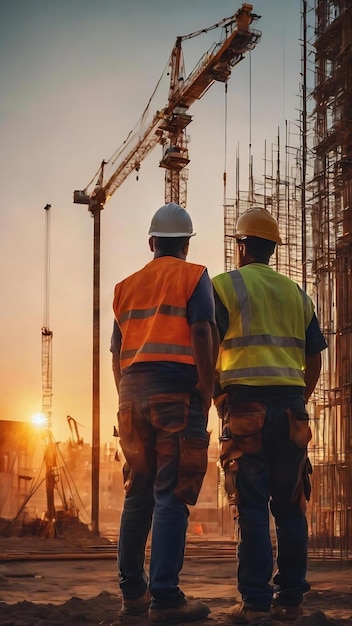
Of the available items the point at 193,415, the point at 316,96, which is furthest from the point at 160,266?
the point at 316,96

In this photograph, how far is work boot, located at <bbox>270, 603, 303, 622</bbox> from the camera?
488cm

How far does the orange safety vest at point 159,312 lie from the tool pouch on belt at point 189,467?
41 cm

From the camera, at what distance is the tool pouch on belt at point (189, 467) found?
471 cm

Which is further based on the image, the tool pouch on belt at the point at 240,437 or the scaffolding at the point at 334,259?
the scaffolding at the point at 334,259

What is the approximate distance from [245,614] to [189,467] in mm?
721

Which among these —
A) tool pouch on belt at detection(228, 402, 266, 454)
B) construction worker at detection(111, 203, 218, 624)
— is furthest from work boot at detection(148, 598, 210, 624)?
tool pouch on belt at detection(228, 402, 266, 454)

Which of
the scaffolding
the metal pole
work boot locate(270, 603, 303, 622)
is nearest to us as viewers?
work boot locate(270, 603, 303, 622)

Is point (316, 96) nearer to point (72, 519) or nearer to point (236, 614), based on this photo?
point (72, 519)

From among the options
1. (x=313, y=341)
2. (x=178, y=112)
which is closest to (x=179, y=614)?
(x=313, y=341)

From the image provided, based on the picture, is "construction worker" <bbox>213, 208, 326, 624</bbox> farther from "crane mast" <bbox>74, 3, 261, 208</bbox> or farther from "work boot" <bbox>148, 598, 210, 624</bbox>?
"crane mast" <bbox>74, 3, 261, 208</bbox>

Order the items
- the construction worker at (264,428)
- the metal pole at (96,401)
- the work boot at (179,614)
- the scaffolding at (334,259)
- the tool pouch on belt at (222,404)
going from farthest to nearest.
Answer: the metal pole at (96,401) → the scaffolding at (334,259) → the tool pouch on belt at (222,404) → the construction worker at (264,428) → the work boot at (179,614)

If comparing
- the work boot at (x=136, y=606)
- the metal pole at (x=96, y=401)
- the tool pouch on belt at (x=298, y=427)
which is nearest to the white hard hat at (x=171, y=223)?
the tool pouch on belt at (x=298, y=427)

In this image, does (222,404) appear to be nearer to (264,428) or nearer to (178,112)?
(264,428)

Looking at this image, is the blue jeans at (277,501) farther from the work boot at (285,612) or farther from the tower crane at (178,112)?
the tower crane at (178,112)
